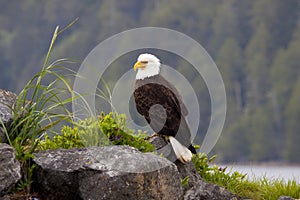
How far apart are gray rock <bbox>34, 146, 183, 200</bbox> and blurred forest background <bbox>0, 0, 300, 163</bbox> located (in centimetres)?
6260

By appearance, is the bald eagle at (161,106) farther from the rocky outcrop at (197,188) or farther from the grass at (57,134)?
the grass at (57,134)

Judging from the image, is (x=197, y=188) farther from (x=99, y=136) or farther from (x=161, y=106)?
(x=99, y=136)

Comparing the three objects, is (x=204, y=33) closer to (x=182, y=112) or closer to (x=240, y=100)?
(x=240, y=100)

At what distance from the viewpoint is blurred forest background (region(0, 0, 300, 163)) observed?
77312 millimetres

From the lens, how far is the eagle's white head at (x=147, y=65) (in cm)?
920

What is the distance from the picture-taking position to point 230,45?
92.1 m

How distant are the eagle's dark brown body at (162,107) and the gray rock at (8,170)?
2.54m

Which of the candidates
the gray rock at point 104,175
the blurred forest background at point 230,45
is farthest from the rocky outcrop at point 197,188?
the blurred forest background at point 230,45

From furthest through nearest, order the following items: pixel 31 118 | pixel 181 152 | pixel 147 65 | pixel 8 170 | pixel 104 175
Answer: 1. pixel 147 65
2. pixel 181 152
3. pixel 31 118
4. pixel 104 175
5. pixel 8 170

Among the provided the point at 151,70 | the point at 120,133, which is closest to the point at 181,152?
the point at 120,133

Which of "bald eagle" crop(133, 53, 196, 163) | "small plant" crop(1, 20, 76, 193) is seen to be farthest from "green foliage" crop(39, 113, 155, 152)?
"bald eagle" crop(133, 53, 196, 163)

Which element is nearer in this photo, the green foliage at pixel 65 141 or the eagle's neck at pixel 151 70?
the green foliage at pixel 65 141

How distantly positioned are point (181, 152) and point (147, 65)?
1.29m

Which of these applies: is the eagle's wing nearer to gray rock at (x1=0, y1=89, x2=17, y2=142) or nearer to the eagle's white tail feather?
the eagle's white tail feather
